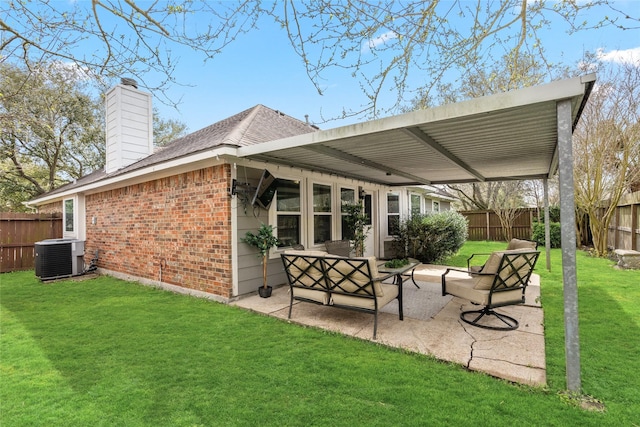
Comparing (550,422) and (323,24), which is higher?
(323,24)

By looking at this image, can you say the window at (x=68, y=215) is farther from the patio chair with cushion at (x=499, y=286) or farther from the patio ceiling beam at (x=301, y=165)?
the patio chair with cushion at (x=499, y=286)

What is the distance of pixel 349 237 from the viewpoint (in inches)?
319

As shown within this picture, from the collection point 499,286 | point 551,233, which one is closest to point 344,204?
point 499,286

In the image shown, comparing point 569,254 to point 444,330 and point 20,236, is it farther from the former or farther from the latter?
point 20,236

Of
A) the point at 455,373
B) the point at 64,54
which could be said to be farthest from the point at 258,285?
the point at 64,54

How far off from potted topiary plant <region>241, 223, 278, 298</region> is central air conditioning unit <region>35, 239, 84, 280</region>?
6361 millimetres

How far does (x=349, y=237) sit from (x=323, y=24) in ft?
17.7

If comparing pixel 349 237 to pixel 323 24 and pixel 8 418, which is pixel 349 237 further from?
pixel 8 418

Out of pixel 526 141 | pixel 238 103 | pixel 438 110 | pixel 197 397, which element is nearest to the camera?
pixel 197 397

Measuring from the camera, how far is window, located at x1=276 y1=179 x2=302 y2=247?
20.1 ft

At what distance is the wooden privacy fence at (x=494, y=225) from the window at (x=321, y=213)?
12.7 metres

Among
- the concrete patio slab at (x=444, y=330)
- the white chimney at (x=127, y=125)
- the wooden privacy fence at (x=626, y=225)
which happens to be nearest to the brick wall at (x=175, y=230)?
the concrete patio slab at (x=444, y=330)

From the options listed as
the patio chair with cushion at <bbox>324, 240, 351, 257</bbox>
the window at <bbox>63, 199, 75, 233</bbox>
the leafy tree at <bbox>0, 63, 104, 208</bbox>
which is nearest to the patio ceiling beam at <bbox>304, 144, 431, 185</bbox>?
the patio chair with cushion at <bbox>324, 240, 351, 257</bbox>

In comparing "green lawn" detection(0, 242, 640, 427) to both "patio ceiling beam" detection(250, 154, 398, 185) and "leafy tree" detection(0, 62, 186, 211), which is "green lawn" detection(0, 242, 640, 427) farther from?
"leafy tree" detection(0, 62, 186, 211)
